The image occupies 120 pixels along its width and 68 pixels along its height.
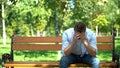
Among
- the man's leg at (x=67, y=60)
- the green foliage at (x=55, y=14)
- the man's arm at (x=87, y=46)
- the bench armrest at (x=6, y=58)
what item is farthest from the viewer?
the green foliage at (x=55, y=14)

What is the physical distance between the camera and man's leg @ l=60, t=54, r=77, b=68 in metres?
7.55

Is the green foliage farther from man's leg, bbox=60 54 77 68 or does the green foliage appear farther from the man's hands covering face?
the man's hands covering face

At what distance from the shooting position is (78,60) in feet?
25.6

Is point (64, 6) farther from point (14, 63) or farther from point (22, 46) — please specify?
point (14, 63)

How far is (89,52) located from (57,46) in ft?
5.73

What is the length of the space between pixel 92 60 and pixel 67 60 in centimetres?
49

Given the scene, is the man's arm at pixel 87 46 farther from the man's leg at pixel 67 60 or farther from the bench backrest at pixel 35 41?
the bench backrest at pixel 35 41

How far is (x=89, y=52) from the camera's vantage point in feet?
24.7

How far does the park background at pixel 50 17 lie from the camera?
1538 cm

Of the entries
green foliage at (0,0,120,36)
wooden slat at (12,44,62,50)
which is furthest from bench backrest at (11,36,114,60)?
green foliage at (0,0,120,36)

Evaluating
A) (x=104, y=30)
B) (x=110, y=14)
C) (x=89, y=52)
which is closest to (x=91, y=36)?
(x=89, y=52)

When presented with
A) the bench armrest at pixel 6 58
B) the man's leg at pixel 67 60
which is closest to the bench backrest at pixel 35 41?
the bench armrest at pixel 6 58

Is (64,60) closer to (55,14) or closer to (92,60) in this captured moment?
(92,60)

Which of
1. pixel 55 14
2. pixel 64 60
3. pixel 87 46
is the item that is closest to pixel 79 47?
pixel 87 46
